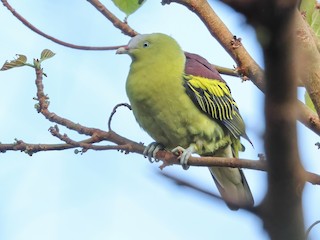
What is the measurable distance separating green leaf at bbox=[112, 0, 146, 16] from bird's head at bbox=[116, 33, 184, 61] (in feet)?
2.36

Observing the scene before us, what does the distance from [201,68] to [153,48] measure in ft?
1.11

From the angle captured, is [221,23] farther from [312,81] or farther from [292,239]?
[292,239]

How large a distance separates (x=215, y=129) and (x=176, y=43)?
69 centimetres

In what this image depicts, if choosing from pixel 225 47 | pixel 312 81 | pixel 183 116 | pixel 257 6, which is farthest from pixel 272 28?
pixel 183 116

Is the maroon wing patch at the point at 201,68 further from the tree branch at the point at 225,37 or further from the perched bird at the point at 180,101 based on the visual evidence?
the tree branch at the point at 225,37

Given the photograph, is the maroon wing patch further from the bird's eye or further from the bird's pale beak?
the bird's pale beak

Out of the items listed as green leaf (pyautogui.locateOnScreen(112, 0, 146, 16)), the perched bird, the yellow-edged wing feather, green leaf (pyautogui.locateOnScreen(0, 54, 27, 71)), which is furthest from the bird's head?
green leaf (pyautogui.locateOnScreen(0, 54, 27, 71))

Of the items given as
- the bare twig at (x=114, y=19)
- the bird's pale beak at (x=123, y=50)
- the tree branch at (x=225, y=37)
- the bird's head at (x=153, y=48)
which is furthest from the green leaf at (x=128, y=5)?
the bird's head at (x=153, y=48)

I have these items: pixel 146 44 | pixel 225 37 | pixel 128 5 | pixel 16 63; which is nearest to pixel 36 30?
pixel 16 63

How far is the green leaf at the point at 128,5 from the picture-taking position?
9.14 feet

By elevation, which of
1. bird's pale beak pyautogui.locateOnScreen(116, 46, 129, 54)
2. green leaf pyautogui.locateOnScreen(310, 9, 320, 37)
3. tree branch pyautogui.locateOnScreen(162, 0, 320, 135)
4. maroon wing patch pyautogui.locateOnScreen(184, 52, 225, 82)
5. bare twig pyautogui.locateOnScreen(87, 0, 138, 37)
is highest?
bird's pale beak pyautogui.locateOnScreen(116, 46, 129, 54)

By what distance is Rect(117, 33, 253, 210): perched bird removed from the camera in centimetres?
342

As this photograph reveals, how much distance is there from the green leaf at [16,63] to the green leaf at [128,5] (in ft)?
1.91

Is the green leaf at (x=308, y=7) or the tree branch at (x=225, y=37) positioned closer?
the tree branch at (x=225, y=37)
